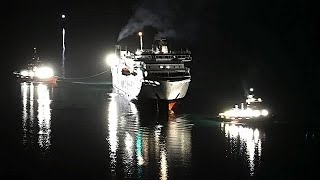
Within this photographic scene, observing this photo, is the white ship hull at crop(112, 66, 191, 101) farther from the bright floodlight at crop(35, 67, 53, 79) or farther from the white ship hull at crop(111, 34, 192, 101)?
the bright floodlight at crop(35, 67, 53, 79)

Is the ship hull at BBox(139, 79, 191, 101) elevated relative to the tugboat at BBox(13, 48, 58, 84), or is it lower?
lower

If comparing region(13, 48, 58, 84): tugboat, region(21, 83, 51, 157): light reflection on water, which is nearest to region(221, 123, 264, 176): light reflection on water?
region(21, 83, 51, 157): light reflection on water

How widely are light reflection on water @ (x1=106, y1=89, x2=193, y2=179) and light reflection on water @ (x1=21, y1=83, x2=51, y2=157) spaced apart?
532 cm

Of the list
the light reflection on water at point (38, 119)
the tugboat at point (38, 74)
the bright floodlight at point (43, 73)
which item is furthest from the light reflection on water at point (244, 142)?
the bright floodlight at point (43, 73)

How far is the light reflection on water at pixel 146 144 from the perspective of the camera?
2669cm

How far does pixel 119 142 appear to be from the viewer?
34000 millimetres

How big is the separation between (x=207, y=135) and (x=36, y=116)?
65.5 ft

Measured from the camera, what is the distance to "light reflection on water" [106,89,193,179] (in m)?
26.7

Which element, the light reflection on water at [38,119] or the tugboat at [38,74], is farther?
the tugboat at [38,74]

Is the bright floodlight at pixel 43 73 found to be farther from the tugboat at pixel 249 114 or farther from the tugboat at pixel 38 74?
the tugboat at pixel 249 114

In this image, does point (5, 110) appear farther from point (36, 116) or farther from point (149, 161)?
point (149, 161)

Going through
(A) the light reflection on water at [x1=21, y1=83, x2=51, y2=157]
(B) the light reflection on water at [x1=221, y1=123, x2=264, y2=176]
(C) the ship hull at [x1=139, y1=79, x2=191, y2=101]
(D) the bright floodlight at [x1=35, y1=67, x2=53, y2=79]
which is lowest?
(B) the light reflection on water at [x1=221, y1=123, x2=264, y2=176]

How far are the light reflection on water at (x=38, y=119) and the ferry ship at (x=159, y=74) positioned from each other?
11897mm

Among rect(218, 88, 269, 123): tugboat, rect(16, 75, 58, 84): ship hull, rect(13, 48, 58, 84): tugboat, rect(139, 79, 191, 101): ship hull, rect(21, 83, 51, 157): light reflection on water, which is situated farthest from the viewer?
rect(13, 48, 58, 84): tugboat
